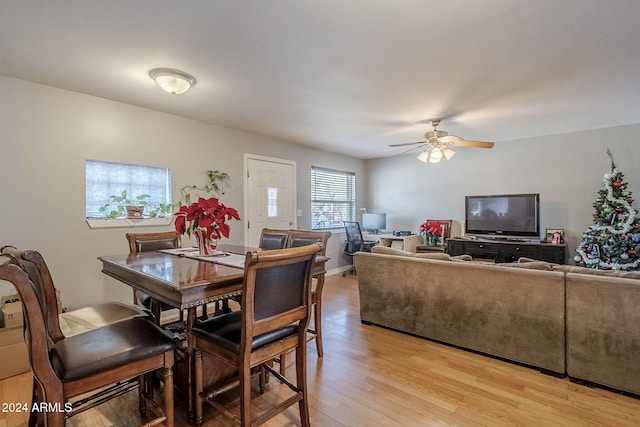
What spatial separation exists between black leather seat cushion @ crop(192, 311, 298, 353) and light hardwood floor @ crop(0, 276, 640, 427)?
0.62 metres

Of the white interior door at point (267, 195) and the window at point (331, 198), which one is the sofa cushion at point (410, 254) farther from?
the window at point (331, 198)

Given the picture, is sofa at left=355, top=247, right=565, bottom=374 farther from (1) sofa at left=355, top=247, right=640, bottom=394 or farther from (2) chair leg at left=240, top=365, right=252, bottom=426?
(2) chair leg at left=240, top=365, right=252, bottom=426

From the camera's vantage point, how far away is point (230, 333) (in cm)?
152

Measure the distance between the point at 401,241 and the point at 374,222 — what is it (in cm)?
73

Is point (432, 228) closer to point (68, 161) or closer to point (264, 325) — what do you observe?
point (264, 325)

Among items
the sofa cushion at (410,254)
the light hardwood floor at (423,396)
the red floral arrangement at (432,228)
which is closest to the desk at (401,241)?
the red floral arrangement at (432,228)

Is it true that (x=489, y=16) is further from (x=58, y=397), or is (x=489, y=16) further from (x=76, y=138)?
(x=76, y=138)

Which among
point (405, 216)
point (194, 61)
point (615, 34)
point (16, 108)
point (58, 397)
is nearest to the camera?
point (58, 397)

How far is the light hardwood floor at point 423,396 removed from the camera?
176 centimetres

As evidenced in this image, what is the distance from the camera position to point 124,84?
263 centimetres

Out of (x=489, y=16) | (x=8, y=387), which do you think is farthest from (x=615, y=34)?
(x=8, y=387)

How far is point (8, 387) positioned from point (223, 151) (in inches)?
115

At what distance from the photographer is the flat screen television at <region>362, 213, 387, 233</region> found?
586 cm

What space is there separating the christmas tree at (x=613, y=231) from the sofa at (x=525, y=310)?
2.06 m
